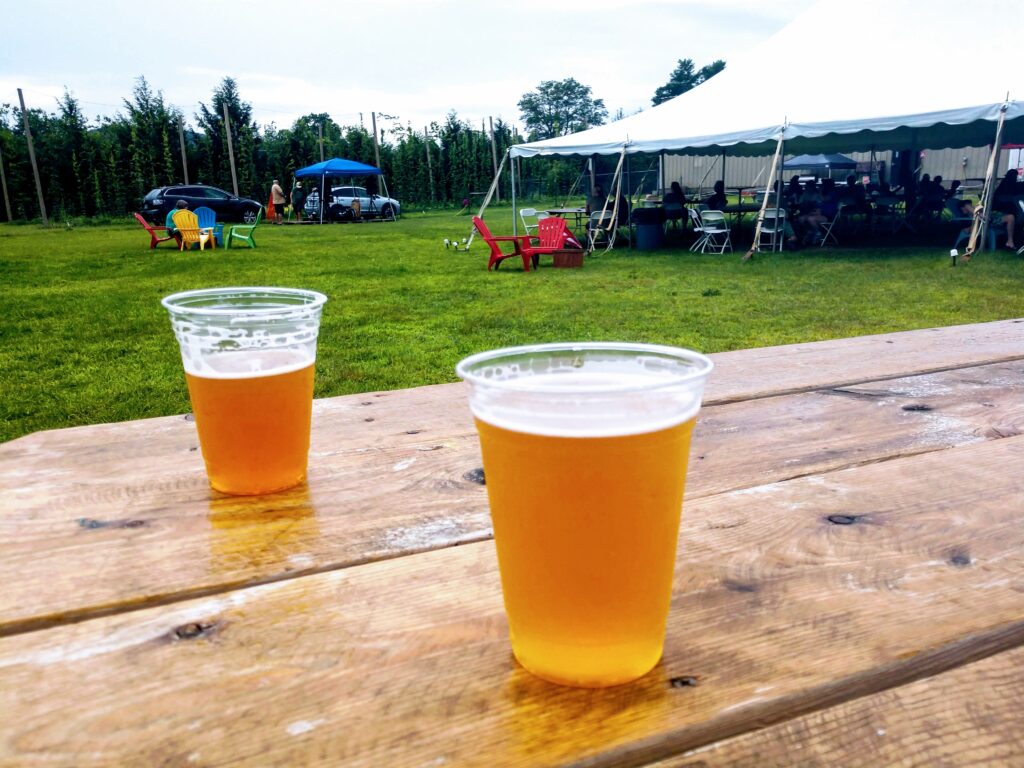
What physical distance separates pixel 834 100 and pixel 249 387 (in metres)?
11.6

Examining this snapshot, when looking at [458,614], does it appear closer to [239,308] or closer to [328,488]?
[328,488]

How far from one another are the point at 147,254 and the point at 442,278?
21.3ft

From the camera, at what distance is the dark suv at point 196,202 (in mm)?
20656

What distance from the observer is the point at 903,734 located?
0.53m

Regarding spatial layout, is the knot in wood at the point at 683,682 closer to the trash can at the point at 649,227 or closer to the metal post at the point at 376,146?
the trash can at the point at 649,227

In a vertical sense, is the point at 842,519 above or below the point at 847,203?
above

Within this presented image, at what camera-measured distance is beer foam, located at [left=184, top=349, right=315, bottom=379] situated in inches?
36.0

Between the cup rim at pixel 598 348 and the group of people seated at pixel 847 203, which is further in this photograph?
the group of people seated at pixel 847 203

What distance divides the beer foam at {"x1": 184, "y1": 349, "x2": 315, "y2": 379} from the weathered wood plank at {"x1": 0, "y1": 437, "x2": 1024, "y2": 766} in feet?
0.92

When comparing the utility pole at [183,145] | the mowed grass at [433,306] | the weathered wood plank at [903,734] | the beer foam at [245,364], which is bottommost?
the mowed grass at [433,306]

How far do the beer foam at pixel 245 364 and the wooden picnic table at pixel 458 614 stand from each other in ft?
0.52

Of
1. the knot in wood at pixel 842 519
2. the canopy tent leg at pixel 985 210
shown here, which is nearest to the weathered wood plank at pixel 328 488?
the knot in wood at pixel 842 519

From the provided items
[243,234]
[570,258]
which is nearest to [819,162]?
[570,258]

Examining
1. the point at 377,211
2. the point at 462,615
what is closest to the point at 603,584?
the point at 462,615
